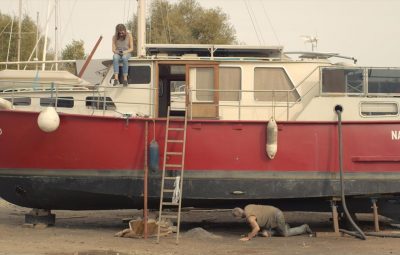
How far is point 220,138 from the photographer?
11.9m

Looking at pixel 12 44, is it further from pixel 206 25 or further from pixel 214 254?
pixel 214 254

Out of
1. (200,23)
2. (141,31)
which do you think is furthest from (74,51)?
(141,31)

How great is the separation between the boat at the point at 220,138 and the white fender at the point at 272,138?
19 mm

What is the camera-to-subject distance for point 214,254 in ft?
32.6

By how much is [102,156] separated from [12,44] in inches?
1148

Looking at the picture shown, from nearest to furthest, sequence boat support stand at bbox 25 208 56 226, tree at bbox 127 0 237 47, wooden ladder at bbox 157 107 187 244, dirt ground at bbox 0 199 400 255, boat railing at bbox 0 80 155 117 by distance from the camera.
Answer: dirt ground at bbox 0 199 400 255
wooden ladder at bbox 157 107 187 244
boat railing at bbox 0 80 155 117
boat support stand at bbox 25 208 56 226
tree at bbox 127 0 237 47

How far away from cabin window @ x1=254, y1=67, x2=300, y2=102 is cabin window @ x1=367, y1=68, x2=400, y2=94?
4.81 feet

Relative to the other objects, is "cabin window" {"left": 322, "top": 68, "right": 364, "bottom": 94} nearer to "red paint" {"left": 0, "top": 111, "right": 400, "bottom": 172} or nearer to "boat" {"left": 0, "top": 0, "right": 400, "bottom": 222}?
"boat" {"left": 0, "top": 0, "right": 400, "bottom": 222}

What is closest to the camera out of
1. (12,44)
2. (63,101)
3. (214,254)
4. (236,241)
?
(214,254)

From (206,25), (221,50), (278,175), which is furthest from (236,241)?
(206,25)

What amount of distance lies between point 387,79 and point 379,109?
0.63 meters

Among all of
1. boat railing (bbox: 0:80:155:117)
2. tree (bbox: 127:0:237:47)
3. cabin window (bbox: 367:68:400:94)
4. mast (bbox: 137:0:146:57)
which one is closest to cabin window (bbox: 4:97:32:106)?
boat railing (bbox: 0:80:155:117)

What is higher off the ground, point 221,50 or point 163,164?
point 221,50

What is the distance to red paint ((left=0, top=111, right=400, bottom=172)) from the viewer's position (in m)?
11.8
